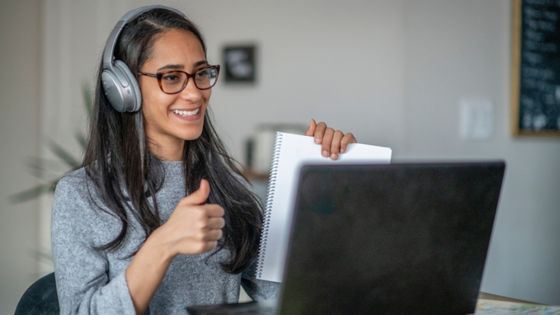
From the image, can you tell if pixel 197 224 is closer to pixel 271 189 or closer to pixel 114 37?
pixel 271 189

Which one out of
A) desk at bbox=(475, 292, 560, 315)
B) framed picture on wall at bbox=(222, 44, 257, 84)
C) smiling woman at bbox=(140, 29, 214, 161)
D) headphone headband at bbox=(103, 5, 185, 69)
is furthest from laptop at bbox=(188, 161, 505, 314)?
framed picture on wall at bbox=(222, 44, 257, 84)

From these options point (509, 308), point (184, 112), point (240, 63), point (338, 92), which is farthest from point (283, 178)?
point (240, 63)

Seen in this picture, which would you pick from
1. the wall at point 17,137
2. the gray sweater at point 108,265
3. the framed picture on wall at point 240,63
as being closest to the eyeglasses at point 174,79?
the gray sweater at point 108,265

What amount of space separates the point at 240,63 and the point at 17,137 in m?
1.42

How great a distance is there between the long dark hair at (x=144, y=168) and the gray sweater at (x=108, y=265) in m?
0.02

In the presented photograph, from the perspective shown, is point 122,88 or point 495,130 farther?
point 495,130

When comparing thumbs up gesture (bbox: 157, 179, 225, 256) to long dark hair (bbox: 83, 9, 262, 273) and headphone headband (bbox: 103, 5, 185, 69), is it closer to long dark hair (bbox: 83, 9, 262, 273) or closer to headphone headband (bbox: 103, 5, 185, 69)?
long dark hair (bbox: 83, 9, 262, 273)

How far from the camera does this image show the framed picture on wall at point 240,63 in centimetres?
458

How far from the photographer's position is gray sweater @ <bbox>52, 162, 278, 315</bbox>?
127 cm

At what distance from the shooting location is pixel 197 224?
3.51 feet

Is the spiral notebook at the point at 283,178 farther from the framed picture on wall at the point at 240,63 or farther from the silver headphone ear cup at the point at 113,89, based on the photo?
the framed picture on wall at the point at 240,63

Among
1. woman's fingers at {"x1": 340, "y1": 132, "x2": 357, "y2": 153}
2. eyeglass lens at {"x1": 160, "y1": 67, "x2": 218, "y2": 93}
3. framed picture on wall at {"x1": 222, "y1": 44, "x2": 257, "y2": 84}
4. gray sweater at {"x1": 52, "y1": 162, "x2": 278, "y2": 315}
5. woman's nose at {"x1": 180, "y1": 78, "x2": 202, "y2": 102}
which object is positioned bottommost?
gray sweater at {"x1": 52, "y1": 162, "x2": 278, "y2": 315}

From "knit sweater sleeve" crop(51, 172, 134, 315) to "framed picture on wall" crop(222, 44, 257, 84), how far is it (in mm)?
3219

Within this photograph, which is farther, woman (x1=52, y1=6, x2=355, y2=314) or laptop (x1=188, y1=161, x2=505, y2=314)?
woman (x1=52, y1=6, x2=355, y2=314)
